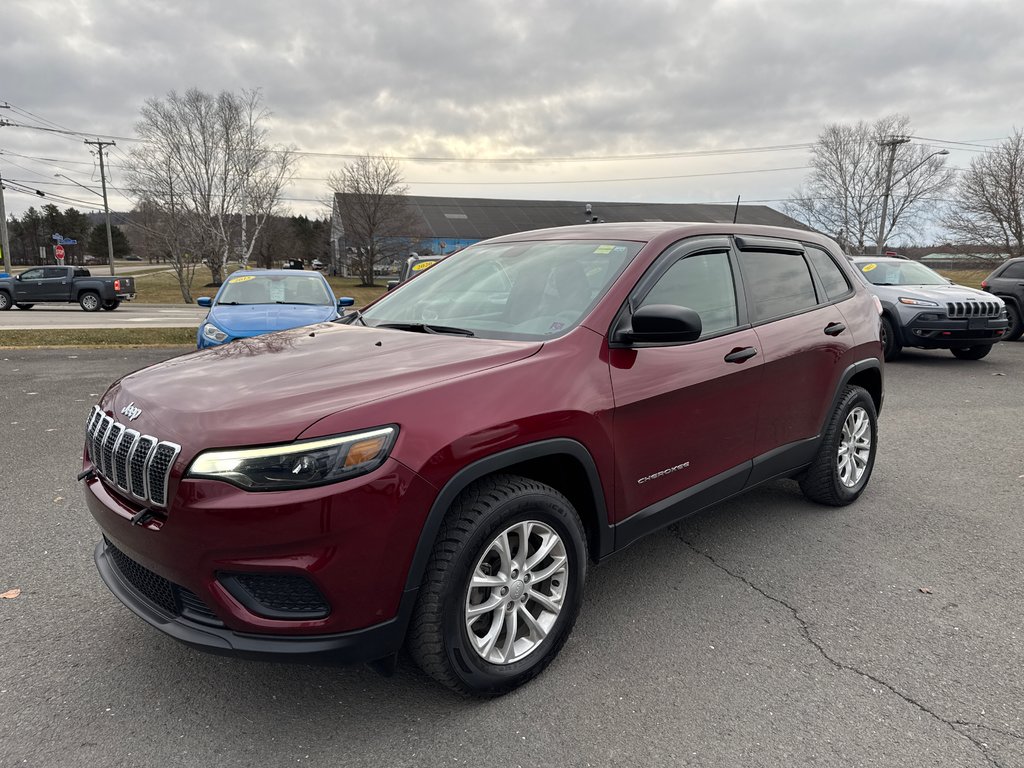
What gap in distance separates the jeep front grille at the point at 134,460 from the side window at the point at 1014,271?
16.1 metres

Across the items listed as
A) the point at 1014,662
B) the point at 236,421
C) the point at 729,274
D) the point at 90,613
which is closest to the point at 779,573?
the point at 1014,662

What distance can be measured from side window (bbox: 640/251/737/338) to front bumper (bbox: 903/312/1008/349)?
857 cm

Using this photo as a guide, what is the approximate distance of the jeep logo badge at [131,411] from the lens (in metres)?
2.31

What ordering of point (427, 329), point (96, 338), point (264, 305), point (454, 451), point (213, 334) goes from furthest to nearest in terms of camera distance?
1. point (96, 338)
2. point (264, 305)
3. point (213, 334)
4. point (427, 329)
5. point (454, 451)

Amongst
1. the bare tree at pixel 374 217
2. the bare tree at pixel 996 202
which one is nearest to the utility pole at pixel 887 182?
the bare tree at pixel 996 202

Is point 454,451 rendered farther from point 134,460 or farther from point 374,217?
point 374,217

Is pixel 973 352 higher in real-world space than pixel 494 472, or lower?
lower

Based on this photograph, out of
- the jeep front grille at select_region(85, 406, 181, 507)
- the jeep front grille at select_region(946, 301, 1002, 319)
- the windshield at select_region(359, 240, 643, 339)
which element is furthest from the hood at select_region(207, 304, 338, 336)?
the jeep front grille at select_region(946, 301, 1002, 319)

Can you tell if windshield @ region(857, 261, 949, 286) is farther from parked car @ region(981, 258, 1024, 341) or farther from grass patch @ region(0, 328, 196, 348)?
grass patch @ region(0, 328, 196, 348)

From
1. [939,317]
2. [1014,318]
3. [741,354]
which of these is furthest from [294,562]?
[1014,318]

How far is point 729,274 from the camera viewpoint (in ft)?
11.7

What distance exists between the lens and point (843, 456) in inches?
171

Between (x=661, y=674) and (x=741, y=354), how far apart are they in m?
1.59

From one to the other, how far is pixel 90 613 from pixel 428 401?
2.11 meters
